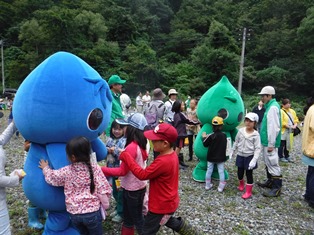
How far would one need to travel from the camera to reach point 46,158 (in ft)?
9.89

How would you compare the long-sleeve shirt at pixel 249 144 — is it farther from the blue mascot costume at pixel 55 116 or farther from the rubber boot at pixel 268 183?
the blue mascot costume at pixel 55 116

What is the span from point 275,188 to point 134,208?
3491 mm

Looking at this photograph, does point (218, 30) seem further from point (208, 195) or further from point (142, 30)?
Answer: point (208, 195)

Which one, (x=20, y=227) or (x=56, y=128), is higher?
(x=56, y=128)

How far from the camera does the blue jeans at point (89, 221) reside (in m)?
2.64

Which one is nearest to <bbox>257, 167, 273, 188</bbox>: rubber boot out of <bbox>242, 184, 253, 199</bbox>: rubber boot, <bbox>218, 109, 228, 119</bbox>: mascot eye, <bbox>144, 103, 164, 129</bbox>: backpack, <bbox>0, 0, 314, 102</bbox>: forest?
<bbox>242, 184, 253, 199</bbox>: rubber boot

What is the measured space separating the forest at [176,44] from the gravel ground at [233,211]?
21337 millimetres

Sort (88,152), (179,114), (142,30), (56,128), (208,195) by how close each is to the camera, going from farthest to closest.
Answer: (142,30), (179,114), (208,195), (56,128), (88,152)

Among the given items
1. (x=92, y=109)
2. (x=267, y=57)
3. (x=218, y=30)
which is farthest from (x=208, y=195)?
(x=267, y=57)

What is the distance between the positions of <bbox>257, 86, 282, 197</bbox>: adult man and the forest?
20.7 m

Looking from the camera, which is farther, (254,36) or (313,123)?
(254,36)

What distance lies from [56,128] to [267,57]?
3386 cm

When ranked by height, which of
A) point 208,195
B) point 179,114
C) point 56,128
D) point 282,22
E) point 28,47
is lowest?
point 208,195

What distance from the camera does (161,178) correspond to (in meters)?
2.82
